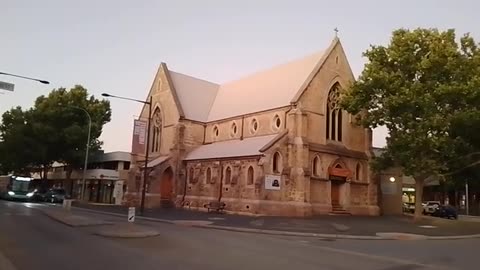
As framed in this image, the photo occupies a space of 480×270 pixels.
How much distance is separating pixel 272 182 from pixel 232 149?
24.5 ft

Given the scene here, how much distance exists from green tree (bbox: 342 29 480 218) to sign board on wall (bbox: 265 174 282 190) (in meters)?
7.91

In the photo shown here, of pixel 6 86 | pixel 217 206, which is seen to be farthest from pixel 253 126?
pixel 6 86

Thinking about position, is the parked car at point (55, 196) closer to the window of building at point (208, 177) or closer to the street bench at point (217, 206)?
the window of building at point (208, 177)

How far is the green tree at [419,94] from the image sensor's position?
33281mm

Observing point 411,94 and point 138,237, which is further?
point 411,94

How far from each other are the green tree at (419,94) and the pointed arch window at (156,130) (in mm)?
24269

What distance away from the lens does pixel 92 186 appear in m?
71.1

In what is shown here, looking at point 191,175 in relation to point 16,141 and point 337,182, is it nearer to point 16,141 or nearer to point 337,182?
point 337,182

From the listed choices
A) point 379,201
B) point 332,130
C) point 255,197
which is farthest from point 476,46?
point 255,197

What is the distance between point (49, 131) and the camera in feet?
199

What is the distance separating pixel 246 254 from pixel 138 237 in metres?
5.93

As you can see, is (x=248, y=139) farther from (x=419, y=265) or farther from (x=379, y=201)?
(x=419, y=265)

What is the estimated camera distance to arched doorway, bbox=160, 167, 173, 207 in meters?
48.0

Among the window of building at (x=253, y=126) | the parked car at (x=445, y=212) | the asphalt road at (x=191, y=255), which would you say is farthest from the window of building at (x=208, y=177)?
the parked car at (x=445, y=212)
